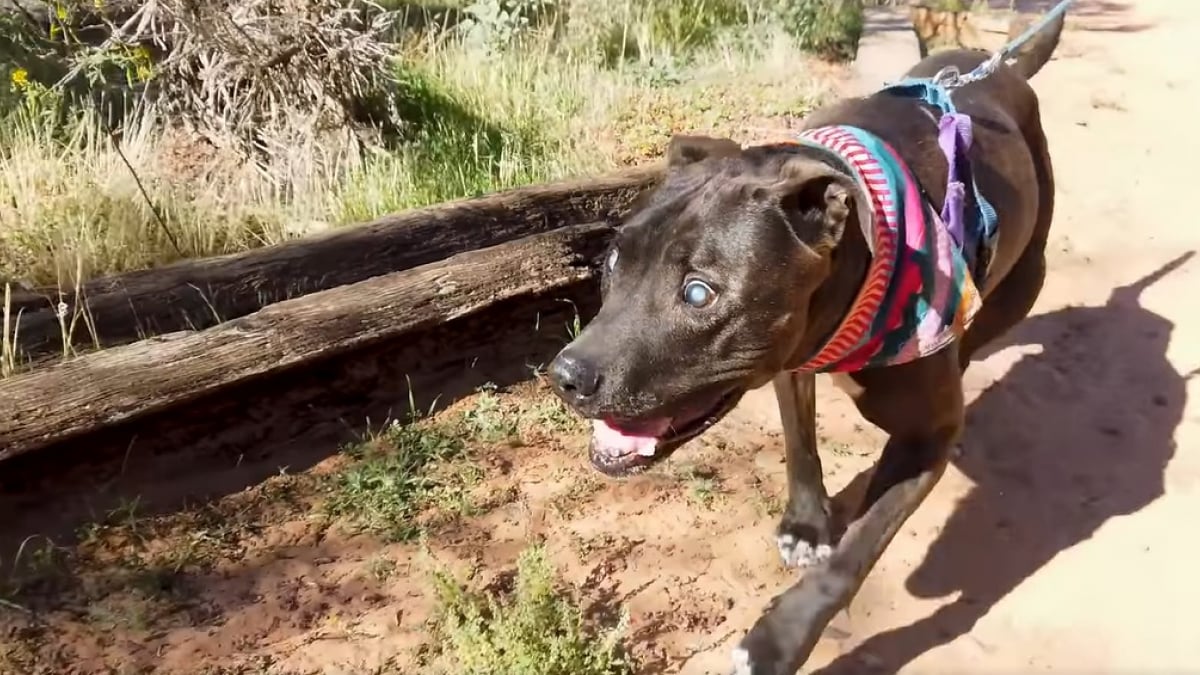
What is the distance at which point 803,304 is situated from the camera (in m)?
2.34

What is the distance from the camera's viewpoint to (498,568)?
312cm

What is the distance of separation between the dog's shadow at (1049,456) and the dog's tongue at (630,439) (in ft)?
2.95

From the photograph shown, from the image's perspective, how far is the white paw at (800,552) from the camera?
10.3 ft

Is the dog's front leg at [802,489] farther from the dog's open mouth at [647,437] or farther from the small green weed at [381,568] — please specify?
the small green weed at [381,568]

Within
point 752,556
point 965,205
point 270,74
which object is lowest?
point 752,556

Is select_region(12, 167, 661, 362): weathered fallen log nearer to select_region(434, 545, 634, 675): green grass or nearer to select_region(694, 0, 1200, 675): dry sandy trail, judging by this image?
select_region(694, 0, 1200, 675): dry sandy trail

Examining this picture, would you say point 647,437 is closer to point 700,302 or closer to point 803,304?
point 700,302

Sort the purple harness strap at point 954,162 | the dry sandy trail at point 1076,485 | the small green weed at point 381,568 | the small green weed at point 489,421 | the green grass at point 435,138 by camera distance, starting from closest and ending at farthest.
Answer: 1. the purple harness strap at point 954,162
2. the dry sandy trail at point 1076,485
3. the small green weed at point 381,568
4. the small green weed at point 489,421
5. the green grass at point 435,138

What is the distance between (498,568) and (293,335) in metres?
1.01

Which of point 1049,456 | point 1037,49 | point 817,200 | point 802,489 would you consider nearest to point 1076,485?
point 1049,456

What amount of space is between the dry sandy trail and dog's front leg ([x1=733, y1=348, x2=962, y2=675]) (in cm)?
37

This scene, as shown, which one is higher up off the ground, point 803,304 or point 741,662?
point 803,304

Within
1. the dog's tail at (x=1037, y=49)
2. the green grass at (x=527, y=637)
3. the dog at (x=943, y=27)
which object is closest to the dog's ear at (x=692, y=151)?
the green grass at (x=527, y=637)

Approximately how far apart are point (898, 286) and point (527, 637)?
1.22 meters
